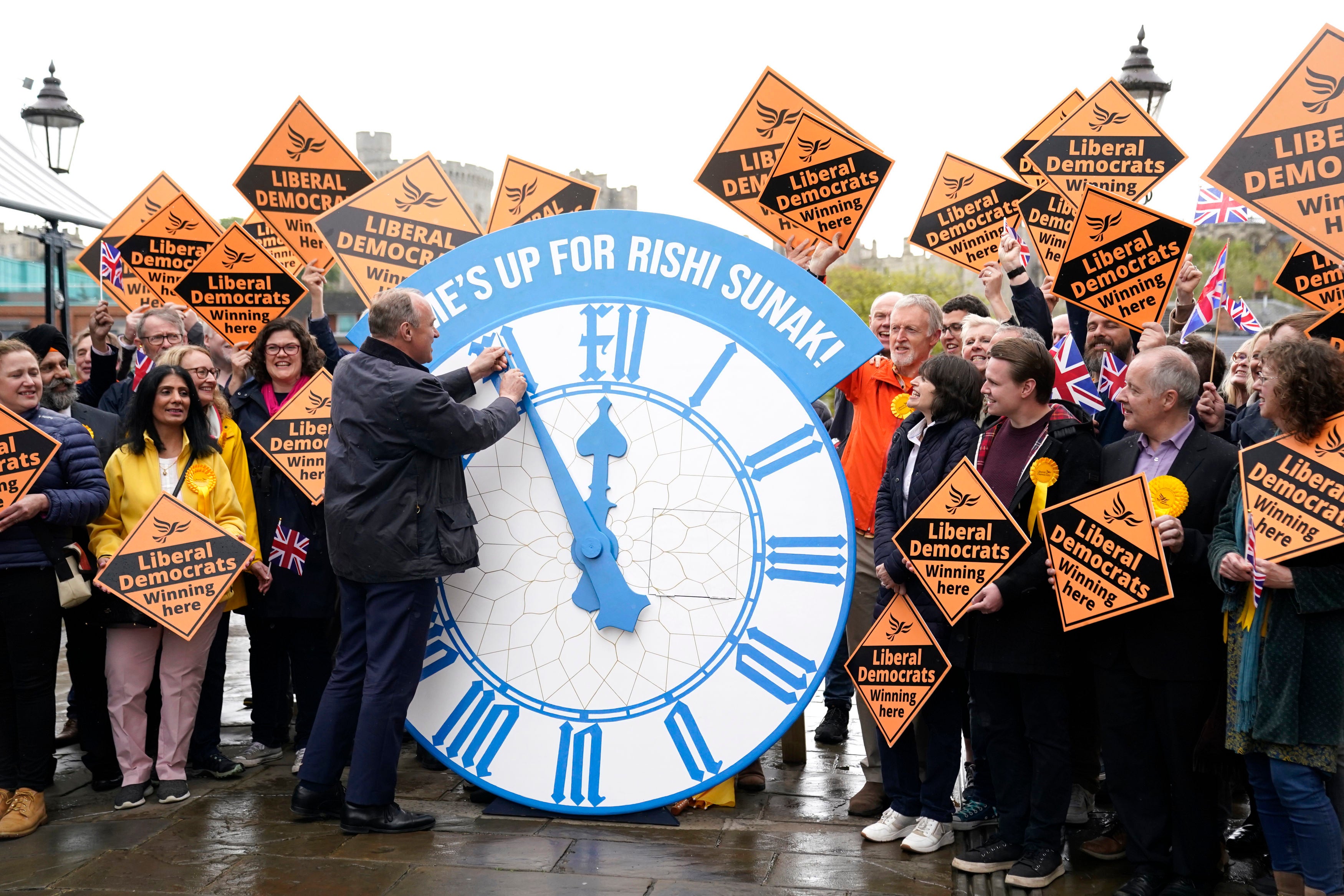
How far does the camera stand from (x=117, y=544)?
16.7 ft

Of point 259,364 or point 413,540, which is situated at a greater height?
point 259,364

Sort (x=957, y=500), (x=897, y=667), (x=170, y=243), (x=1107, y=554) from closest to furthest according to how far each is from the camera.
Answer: (x=1107, y=554)
(x=957, y=500)
(x=897, y=667)
(x=170, y=243)

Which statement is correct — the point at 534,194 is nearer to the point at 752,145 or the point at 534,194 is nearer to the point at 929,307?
the point at 752,145

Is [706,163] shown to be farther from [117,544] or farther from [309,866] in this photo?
[309,866]

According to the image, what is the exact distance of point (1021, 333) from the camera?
465 centimetres

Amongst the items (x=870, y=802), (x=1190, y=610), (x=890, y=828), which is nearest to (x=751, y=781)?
(x=870, y=802)

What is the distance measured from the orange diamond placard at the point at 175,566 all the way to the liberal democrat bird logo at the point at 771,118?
11.0 ft

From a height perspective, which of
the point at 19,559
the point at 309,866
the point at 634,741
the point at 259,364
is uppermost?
the point at 259,364

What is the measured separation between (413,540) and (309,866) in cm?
124

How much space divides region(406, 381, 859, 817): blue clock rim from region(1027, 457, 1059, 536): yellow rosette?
70 cm

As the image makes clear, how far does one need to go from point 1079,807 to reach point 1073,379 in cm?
178

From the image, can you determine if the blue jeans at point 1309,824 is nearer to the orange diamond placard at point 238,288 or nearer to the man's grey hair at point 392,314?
the man's grey hair at point 392,314

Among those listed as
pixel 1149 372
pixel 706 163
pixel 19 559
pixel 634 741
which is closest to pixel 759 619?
pixel 634 741

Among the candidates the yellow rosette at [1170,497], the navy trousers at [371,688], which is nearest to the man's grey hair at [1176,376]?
the yellow rosette at [1170,497]
